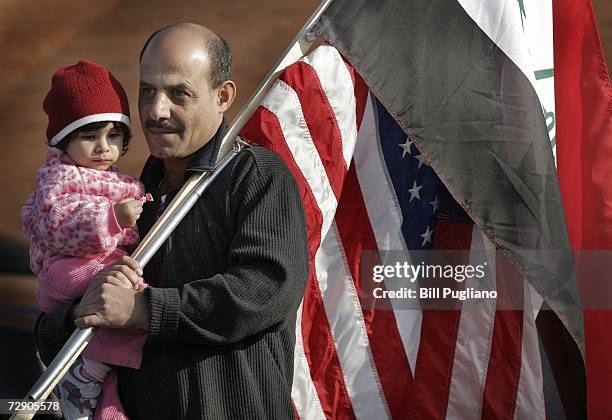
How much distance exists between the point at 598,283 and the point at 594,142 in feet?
1.42

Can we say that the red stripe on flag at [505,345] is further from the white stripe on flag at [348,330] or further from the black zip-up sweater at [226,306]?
the black zip-up sweater at [226,306]

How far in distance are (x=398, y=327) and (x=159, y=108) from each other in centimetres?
118

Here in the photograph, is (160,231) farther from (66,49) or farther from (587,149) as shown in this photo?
(66,49)

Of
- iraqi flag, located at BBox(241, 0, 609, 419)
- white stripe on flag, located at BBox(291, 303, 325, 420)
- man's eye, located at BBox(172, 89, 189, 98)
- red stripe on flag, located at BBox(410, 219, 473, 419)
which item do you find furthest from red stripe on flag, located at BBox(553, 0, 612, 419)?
man's eye, located at BBox(172, 89, 189, 98)

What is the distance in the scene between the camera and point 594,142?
10.4ft

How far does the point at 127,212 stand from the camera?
2.38 metres

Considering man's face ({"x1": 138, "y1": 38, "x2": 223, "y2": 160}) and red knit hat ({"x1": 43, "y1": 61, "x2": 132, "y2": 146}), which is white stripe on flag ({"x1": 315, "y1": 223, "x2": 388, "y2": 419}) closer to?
man's face ({"x1": 138, "y1": 38, "x2": 223, "y2": 160})

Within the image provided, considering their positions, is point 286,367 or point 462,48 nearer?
point 286,367

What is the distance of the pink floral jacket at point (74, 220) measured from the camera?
2.40m

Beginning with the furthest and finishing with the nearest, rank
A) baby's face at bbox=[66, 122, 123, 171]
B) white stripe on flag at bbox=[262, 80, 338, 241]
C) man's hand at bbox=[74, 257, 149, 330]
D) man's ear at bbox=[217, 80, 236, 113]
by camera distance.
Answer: white stripe on flag at bbox=[262, 80, 338, 241] → man's ear at bbox=[217, 80, 236, 113] → baby's face at bbox=[66, 122, 123, 171] → man's hand at bbox=[74, 257, 149, 330]

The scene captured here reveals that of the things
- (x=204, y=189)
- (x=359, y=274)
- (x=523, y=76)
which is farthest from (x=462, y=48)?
(x=204, y=189)

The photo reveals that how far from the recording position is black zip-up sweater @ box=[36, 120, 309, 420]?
230 cm

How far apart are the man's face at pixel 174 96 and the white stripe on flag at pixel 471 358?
112 centimetres

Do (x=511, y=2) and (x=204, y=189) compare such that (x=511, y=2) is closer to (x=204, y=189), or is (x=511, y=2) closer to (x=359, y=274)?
(x=359, y=274)
